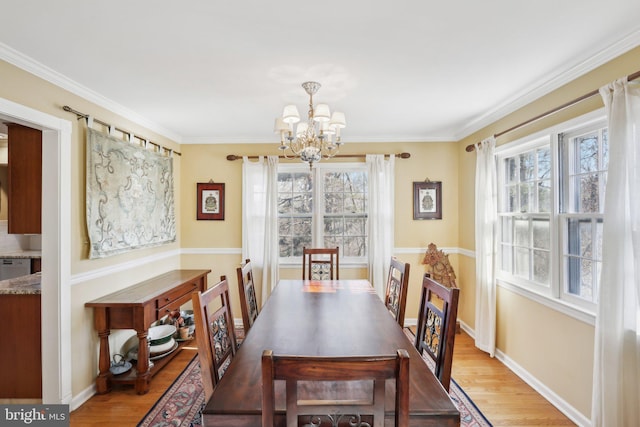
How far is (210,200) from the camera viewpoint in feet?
14.0

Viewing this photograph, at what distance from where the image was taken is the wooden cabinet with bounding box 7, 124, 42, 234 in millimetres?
2496

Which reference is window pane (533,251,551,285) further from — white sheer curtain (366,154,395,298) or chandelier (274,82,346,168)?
chandelier (274,82,346,168)

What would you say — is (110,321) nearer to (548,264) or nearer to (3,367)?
(3,367)

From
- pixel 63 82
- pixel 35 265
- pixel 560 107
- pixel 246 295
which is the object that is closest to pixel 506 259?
pixel 560 107

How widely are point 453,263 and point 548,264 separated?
60.2 inches

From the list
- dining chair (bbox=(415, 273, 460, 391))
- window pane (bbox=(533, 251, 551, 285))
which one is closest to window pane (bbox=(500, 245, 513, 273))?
window pane (bbox=(533, 251, 551, 285))

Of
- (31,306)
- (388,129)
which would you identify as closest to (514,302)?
(388,129)

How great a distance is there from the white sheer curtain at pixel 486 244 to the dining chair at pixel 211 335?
2646 millimetres

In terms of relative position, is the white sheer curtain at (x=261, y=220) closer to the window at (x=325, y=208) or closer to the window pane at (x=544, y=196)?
the window at (x=325, y=208)

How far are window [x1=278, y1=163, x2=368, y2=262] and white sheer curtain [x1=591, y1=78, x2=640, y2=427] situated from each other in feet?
8.62

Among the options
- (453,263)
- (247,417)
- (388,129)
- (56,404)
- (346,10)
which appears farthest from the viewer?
(453,263)

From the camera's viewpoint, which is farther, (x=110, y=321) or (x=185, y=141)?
(x=185, y=141)

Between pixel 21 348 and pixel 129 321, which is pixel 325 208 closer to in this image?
pixel 129 321

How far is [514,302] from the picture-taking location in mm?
3029
